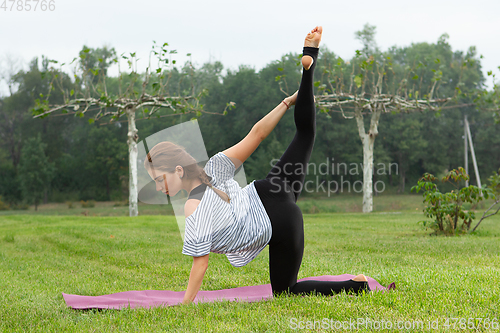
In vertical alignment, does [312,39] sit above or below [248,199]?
above

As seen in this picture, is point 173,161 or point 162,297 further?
point 162,297

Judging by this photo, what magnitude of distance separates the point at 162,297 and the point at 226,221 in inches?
53.4

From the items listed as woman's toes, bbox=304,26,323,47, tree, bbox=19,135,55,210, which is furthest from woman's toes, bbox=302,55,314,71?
tree, bbox=19,135,55,210

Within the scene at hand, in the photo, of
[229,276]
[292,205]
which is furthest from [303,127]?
[229,276]

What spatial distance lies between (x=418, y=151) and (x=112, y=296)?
117 feet

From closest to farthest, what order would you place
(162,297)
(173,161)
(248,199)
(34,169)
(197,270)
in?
(197,270), (173,161), (248,199), (162,297), (34,169)

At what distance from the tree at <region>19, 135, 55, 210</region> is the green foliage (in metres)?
30.2

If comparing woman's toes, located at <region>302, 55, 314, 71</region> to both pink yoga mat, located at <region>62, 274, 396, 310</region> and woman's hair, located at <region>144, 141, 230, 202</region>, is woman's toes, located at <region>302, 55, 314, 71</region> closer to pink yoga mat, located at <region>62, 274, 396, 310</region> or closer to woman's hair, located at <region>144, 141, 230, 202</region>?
woman's hair, located at <region>144, 141, 230, 202</region>

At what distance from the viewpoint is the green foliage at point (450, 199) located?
7.74 m

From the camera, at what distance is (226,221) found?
120 inches

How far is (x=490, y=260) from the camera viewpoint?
5461mm

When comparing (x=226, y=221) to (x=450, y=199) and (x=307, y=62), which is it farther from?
(x=450, y=199)

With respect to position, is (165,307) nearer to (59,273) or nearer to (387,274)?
(387,274)

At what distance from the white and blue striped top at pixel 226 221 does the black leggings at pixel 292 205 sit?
0.32ft
